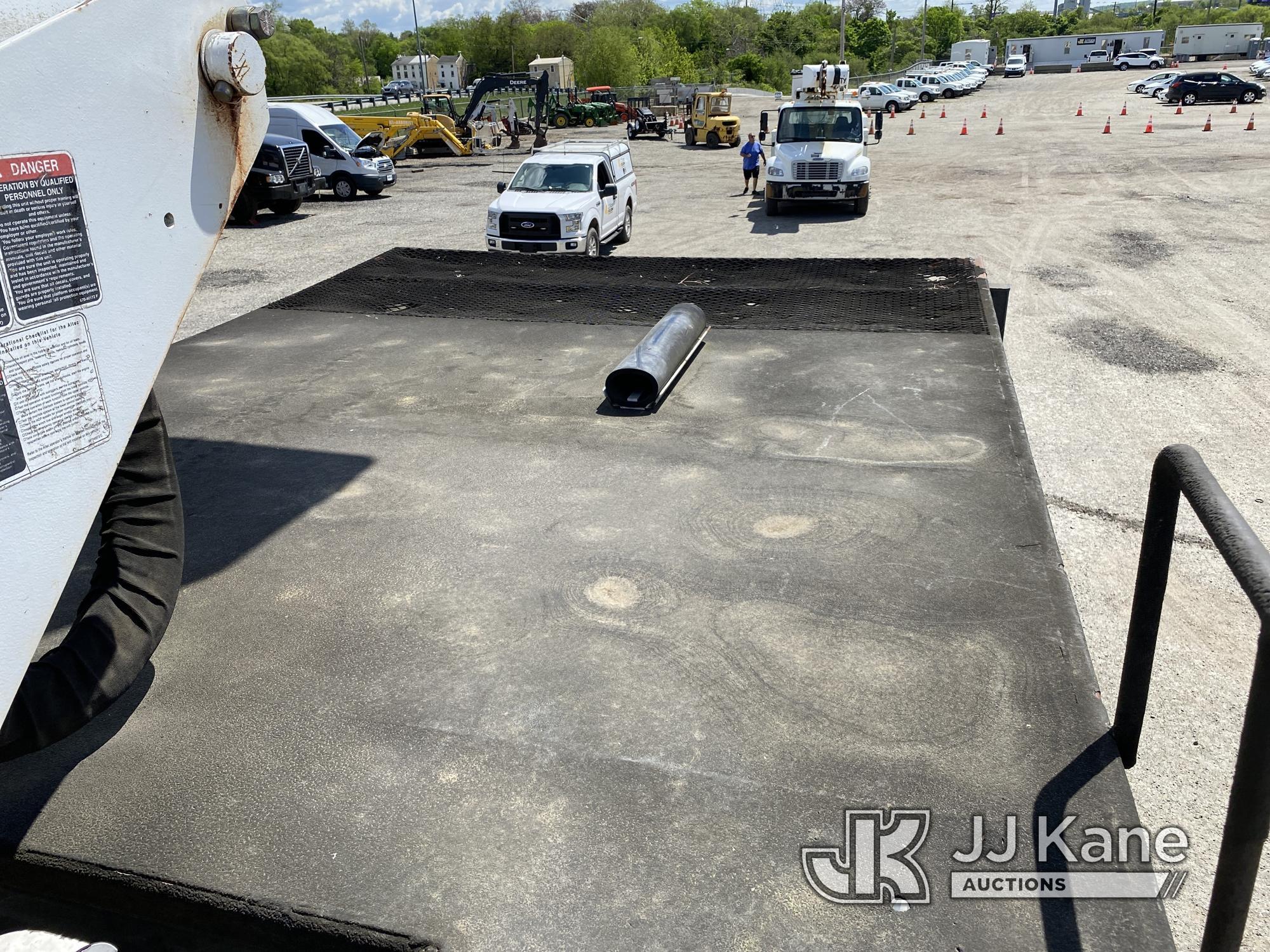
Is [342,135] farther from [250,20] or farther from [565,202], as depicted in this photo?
[250,20]

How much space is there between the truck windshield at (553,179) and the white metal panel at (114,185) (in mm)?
14557

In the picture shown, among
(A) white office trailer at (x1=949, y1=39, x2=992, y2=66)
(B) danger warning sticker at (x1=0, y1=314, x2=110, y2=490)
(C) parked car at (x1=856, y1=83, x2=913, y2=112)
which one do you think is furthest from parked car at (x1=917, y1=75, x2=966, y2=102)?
(B) danger warning sticker at (x1=0, y1=314, x2=110, y2=490)

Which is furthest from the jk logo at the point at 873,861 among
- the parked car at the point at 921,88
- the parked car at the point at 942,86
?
the parked car at the point at 942,86

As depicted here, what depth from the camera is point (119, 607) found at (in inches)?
119

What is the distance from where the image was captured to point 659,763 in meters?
3.35

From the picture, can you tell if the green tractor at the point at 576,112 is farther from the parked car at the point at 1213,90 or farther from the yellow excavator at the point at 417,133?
the parked car at the point at 1213,90

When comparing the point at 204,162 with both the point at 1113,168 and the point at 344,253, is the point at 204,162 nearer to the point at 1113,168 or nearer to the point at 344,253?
the point at 344,253

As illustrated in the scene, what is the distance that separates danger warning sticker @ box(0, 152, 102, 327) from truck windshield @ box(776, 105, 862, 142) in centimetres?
2120

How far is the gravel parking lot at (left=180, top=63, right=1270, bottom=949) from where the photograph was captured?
17.9 feet

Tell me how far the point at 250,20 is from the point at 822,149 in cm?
2000

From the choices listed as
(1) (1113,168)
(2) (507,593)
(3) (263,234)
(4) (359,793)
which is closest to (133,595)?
(4) (359,793)

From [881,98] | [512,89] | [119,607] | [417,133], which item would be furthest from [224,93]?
[881,98]

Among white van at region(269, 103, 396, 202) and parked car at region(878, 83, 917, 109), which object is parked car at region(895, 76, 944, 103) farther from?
white van at region(269, 103, 396, 202)

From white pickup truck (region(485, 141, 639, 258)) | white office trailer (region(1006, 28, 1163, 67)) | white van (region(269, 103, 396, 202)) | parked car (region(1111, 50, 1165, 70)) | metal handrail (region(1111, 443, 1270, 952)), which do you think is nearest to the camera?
metal handrail (region(1111, 443, 1270, 952))
